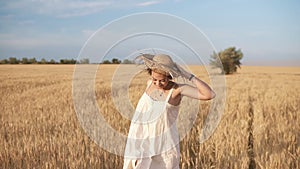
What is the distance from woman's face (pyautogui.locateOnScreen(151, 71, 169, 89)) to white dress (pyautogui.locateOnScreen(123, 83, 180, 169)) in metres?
0.16

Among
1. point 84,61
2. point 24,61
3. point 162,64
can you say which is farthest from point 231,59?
point 162,64

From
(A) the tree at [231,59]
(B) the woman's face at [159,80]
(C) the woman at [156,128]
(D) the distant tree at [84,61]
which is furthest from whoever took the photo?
(A) the tree at [231,59]

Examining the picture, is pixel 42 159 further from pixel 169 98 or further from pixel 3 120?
pixel 3 120

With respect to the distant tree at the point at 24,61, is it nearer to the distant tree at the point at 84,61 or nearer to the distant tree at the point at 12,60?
the distant tree at the point at 12,60

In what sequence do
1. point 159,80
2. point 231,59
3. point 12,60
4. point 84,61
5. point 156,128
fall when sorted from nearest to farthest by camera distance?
1. point 159,80
2. point 156,128
3. point 84,61
4. point 231,59
5. point 12,60

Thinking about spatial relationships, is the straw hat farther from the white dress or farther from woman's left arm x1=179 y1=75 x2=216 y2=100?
the white dress

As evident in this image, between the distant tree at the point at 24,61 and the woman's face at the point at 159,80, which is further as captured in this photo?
the distant tree at the point at 24,61

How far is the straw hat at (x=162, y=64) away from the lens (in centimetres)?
256

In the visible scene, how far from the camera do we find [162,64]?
2582 millimetres

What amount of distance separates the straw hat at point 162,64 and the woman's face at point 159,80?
0.08 metres

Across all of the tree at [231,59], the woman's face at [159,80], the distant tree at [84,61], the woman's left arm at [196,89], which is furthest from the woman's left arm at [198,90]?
the tree at [231,59]

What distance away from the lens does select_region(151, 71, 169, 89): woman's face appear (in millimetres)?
2674

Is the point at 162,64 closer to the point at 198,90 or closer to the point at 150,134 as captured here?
the point at 198,90

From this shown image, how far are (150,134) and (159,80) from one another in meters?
0.48
